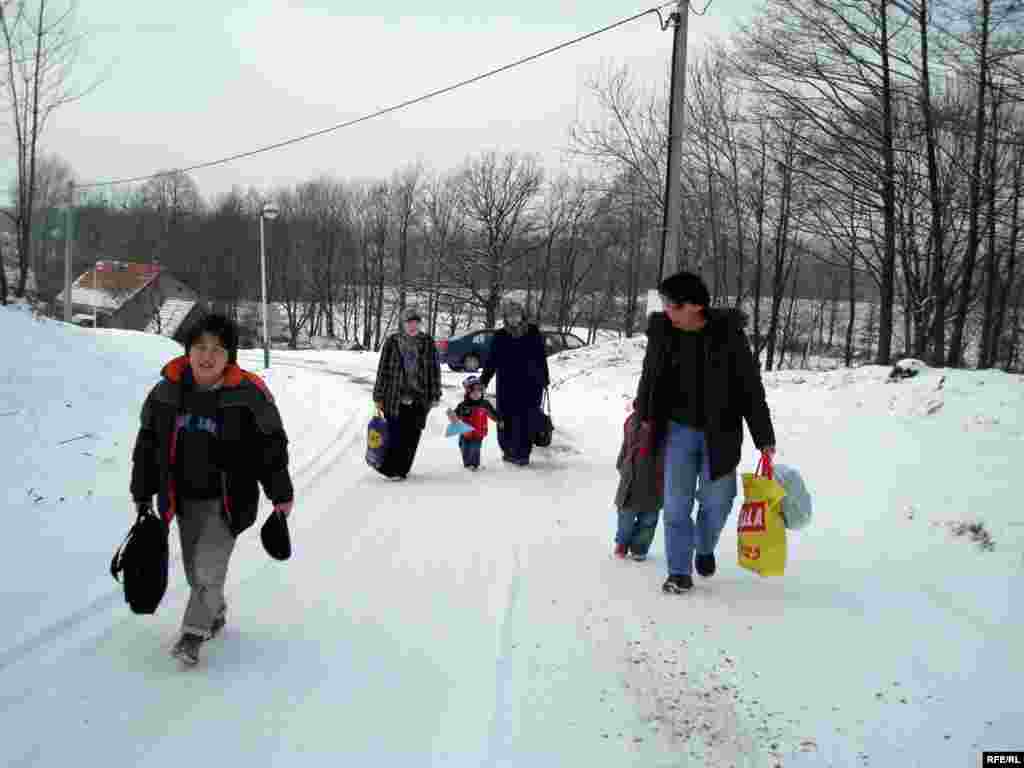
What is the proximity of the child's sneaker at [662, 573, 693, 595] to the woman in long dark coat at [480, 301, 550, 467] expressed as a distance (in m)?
4.09

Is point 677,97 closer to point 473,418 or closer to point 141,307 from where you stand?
point 473,418

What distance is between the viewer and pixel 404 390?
25.1 ft

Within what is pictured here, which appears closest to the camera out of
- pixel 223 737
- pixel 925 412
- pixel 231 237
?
pixel 223 737

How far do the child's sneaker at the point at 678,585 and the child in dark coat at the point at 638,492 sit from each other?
0.50 meters

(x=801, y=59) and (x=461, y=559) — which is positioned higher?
(x=801, y=59)

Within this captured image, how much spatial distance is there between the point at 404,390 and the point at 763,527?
4.32 m

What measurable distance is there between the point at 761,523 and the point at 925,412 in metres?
3.97

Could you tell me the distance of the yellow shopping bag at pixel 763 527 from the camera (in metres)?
4.18

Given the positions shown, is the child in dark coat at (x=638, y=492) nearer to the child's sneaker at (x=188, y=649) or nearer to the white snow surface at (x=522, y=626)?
the white snow surface at (x=522, y=626)

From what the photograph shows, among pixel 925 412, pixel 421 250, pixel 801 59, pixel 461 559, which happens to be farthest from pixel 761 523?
pixel 421 250

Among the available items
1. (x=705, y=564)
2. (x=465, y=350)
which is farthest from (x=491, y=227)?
(x=705, y=564)

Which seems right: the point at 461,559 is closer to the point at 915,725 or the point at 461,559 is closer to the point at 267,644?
the point at 267,644

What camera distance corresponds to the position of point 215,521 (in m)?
3.45

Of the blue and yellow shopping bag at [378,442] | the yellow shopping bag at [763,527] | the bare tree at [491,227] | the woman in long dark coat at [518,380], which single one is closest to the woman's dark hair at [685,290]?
the yellow shopping bag at [763,527]
